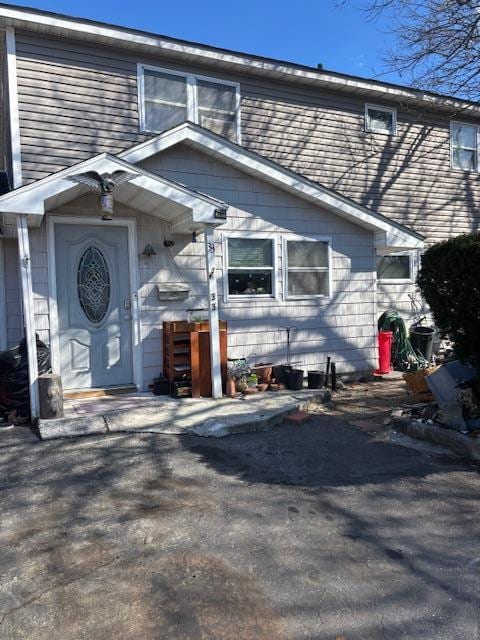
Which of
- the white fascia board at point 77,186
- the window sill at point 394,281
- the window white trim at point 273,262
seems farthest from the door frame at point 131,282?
the window sill at point 394,281

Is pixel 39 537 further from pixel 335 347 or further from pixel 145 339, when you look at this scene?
pixel 335 347

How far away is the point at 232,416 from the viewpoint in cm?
609

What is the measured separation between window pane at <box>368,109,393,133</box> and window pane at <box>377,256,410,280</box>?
2.85m

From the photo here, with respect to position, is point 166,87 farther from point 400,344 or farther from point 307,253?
point 400,344

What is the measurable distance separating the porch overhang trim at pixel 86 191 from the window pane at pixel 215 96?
11.2 ft

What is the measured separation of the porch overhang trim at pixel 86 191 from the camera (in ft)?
18.7

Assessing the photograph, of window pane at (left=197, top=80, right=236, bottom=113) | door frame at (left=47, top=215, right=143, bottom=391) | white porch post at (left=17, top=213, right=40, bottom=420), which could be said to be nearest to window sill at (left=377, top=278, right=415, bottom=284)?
window pane at (left=197, top=80, right=236, bottom=113)

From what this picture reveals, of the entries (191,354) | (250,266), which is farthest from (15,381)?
(250,266)

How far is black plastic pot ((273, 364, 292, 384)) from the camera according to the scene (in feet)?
25.7

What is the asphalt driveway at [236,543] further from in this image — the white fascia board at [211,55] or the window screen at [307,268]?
the white fascia board at [211,55]

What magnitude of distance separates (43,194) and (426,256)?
14.0ft

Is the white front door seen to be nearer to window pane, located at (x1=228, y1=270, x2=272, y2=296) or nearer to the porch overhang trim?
the porch overhang trim

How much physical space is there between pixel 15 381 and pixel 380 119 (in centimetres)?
922

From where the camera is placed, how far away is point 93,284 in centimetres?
715
